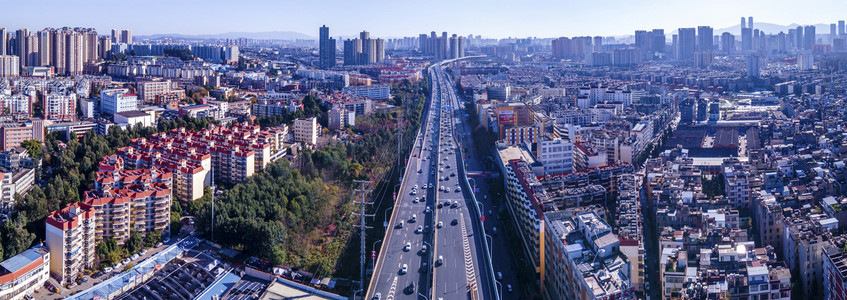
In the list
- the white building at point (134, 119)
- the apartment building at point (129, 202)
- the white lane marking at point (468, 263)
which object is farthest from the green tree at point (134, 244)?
the white building at point (134, 119)

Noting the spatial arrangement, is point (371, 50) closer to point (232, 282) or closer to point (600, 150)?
point (600, 150)

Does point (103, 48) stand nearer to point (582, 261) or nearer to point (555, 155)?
point (555, 155)

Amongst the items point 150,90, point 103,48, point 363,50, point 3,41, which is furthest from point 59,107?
point 363,50

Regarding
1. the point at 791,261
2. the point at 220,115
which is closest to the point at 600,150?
the point at 791,261

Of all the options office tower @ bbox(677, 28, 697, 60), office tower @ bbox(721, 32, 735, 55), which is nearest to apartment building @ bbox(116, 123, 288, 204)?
office tower @ bbox(677, 28, 697, 60)

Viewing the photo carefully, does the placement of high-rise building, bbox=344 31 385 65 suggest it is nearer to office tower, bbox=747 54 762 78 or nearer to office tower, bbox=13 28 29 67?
office tower, bbox=13 28 29 67

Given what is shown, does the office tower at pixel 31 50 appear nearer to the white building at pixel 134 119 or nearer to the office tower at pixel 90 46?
the office tower at pixel 90 46
